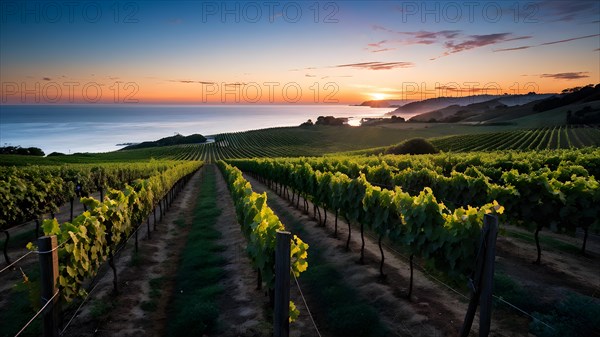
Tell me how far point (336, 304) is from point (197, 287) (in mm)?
4138

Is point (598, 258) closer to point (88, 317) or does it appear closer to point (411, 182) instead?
point (411, 182)

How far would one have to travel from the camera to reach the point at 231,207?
23.9 metres

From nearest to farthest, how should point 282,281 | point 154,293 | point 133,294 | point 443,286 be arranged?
1. point 282,281
2. point 443,286
3. point 133,294
4. point 154,293

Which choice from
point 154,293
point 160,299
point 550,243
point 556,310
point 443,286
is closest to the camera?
point 556,310

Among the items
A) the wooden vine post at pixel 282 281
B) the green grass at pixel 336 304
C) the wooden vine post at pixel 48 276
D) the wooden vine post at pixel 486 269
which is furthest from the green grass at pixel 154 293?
the wooden vine post at pixel 486 269

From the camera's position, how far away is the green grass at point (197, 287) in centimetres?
837

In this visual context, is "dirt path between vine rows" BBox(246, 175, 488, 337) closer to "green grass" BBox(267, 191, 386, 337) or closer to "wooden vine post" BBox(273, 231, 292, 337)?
"green grass" BBox(267, 191, 386, 337)

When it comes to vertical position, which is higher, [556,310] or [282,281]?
[282,281]

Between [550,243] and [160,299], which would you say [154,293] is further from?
[550,243]

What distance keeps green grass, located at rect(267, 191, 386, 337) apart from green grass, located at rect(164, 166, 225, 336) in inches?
96.9

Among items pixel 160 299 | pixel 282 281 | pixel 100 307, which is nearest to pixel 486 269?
pixel 282 281

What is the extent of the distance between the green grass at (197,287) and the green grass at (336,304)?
2.46 m

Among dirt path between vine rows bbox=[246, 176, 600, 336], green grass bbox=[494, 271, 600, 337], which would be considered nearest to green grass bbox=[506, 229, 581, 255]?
dirt path between vine rows bbox=[246, 176, 600, 336]

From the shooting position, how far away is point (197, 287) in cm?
1083
